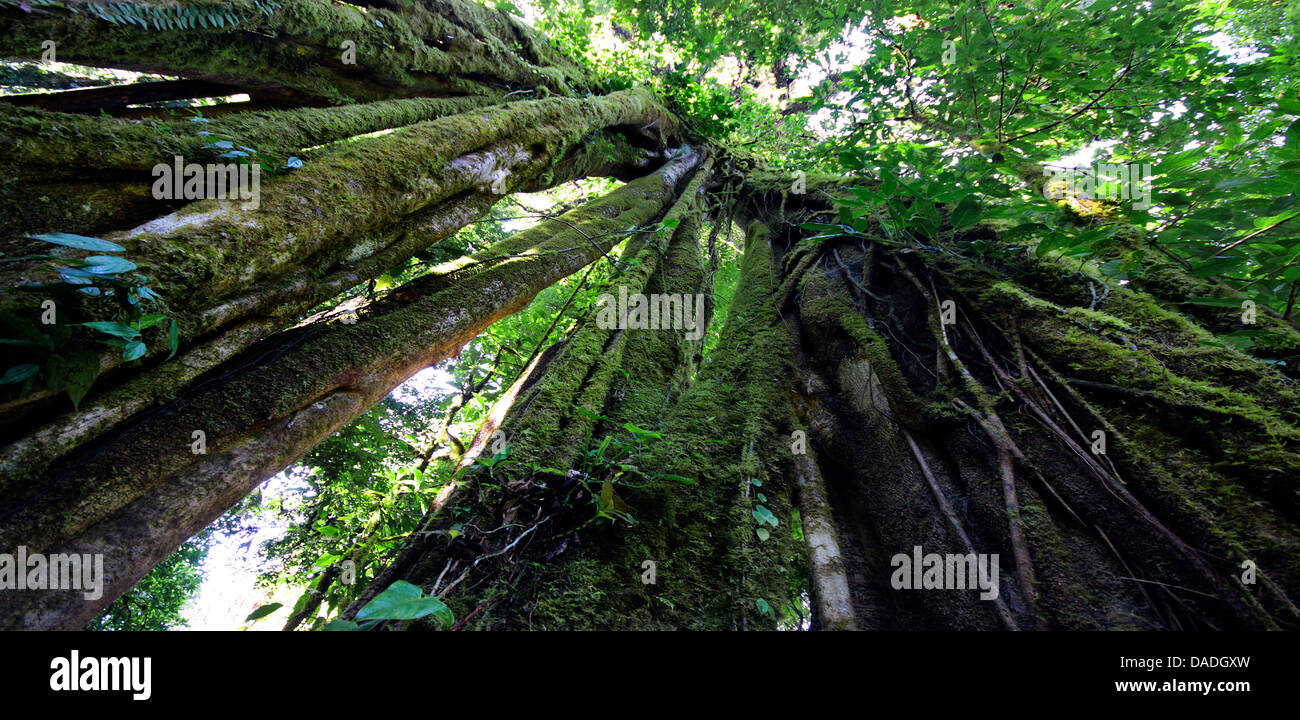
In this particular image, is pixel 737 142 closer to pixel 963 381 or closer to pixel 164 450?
pixel 963 381

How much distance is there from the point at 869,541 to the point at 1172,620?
0.88 metres

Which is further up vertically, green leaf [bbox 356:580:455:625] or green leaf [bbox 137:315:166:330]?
green leaf [bbox 137:315:166:330]

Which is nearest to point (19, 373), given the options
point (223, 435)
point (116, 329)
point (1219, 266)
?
point (116, 329)

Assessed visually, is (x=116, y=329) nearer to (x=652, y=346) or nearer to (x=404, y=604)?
(x=404, y=604)

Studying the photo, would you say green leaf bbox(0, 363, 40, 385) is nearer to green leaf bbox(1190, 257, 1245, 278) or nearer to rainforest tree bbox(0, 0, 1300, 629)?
rainforest tree bbox(0, 0, 1300, 629)

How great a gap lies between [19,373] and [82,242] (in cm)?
36

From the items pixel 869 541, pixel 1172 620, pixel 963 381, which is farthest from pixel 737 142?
pixel 1172 620

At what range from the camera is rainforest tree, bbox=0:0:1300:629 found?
4.38 feet

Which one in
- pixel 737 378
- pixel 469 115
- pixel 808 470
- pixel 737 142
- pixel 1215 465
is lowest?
pixel 808 470

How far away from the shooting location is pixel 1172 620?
A: 4.33 ft

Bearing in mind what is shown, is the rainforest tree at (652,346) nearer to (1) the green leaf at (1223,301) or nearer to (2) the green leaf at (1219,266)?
(1) the green leaf at (1223,301)

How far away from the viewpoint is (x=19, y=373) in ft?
3.55

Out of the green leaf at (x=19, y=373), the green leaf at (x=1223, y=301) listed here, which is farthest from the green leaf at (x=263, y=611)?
the green leaf at (x=1223, y=301)

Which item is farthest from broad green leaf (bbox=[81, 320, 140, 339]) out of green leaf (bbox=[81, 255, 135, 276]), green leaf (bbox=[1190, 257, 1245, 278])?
green leaf (bbox=[1190, 257, 1245, 278])
